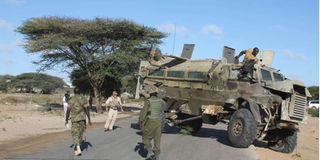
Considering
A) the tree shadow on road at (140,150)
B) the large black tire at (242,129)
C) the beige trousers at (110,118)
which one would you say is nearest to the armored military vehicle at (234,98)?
the large black tire at (242,129)

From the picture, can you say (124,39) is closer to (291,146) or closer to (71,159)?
(291,146)

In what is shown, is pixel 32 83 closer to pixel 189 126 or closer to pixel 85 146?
pixel 189 126

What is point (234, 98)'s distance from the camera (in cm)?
1916

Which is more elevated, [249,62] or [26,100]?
[249,62]

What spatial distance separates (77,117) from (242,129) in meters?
6.03

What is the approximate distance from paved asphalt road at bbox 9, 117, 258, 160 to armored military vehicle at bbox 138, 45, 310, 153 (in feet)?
2.76

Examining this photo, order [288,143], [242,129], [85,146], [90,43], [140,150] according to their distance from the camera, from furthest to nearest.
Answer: [90,43] → [288,143] → [242,129] → [85,146] → [140,150]

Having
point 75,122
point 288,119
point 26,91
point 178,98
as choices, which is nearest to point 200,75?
point 178,98

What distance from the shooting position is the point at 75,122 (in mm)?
14258

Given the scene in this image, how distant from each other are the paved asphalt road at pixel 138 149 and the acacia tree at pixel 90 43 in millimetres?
22585

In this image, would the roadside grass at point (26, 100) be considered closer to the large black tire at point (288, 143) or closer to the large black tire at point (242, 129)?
the large black tire at point (288, 143)

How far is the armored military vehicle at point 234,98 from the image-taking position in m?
18.1

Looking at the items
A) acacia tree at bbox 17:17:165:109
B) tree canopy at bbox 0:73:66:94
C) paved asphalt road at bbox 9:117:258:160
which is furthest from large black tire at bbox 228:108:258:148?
tree canopy at bbox 0:73:66:94

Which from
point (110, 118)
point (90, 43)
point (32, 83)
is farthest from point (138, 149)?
point (32, 83)
